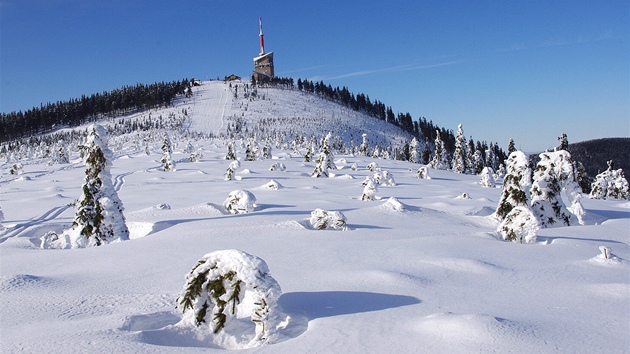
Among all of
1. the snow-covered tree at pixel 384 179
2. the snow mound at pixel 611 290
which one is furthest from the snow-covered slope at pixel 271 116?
the snow mound at pixel 611 290

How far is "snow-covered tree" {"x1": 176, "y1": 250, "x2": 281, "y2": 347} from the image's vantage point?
3.94 meters

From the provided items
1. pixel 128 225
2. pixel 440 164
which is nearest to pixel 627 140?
pixel 440 164

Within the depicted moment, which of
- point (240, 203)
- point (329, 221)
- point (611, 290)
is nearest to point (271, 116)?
point (240, 203)

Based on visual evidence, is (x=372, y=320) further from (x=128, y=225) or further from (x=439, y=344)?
(x=128, y=225)

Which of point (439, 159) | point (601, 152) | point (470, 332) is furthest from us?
point (601, 152)

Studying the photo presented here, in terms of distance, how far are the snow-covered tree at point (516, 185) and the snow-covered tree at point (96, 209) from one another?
12483mm

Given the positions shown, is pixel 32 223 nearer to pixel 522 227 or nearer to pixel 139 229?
pixel 139 229

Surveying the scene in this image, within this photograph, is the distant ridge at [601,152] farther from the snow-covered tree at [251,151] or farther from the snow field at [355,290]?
the snow field at [355,290]

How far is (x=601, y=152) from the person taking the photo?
119562 mm

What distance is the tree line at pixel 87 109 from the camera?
117m

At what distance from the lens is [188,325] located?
13.4ft

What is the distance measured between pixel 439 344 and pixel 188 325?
2482 mm

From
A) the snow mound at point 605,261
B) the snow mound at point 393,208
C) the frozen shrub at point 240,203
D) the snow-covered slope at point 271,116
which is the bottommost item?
the snow mound at point 605,261

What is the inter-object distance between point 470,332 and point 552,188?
1308cm
